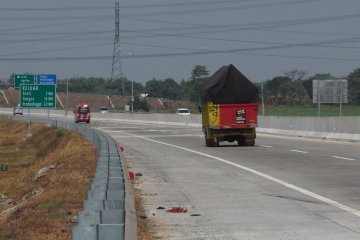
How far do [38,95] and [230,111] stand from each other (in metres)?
24.9

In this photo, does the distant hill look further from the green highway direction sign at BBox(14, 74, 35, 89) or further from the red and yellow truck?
the red and yellow truck

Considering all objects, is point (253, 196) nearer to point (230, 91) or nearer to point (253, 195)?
point (253, 195)

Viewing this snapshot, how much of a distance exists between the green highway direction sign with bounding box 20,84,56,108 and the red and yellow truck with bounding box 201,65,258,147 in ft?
74.0

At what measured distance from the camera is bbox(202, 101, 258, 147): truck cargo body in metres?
33.4

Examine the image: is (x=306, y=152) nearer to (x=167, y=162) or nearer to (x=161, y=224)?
(x=167, y=162)

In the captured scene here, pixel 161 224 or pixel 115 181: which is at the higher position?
pixel 115 181

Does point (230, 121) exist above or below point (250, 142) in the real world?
above

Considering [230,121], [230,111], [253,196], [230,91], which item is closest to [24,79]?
[230,91]

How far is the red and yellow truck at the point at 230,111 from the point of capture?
33469mm

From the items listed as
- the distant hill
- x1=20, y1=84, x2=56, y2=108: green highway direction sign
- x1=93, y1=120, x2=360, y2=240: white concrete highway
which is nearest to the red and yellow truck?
x1=93, y1=120, x2=360, y2=240: white concrete highway

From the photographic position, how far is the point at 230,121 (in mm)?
33406

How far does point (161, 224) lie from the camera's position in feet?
37.7

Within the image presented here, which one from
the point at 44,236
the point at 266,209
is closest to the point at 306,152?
the point at 266,209

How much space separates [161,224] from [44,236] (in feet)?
7.64
